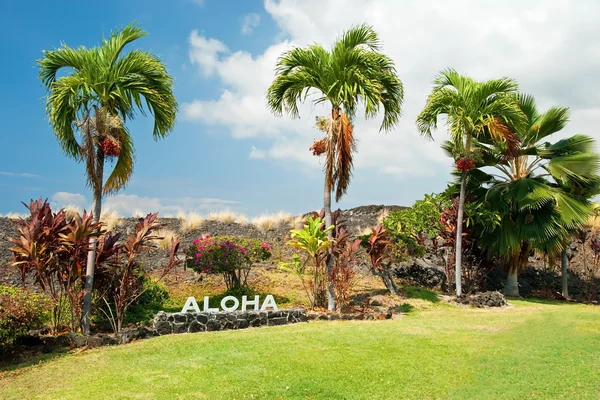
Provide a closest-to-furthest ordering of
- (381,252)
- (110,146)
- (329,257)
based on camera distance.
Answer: (110,146) < (329,257) < (381,252)

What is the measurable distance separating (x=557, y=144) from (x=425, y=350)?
11379mm

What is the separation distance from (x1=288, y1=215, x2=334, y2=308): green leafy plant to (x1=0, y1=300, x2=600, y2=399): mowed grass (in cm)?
236

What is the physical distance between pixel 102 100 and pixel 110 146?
3.37ft

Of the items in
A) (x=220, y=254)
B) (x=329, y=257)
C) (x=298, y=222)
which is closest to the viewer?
(x=329, y=257)

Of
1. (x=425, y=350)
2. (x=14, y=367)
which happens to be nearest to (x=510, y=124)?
(x=425, y=350)

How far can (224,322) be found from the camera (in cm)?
1014

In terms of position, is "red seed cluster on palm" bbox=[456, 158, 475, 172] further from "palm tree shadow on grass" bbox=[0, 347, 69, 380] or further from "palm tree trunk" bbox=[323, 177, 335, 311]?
"palm tree shadow on grass" bbox=[0, 347, 69, 380]

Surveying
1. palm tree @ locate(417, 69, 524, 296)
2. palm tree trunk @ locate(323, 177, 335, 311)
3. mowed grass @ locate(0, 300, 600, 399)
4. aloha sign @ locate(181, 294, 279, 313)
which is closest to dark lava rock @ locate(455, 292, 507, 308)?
palm tree @ locate(417, 69, 524, 296)

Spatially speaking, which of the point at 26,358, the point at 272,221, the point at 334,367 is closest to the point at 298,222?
the point at 272,221

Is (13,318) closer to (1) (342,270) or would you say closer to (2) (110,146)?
(2) (110,146)

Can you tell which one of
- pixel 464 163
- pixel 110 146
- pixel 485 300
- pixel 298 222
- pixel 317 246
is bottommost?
pixel 485 300

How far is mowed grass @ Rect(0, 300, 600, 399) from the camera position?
6223 millimetres

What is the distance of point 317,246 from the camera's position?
11.8m

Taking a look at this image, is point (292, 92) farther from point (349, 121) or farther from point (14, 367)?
point (14, 367)
